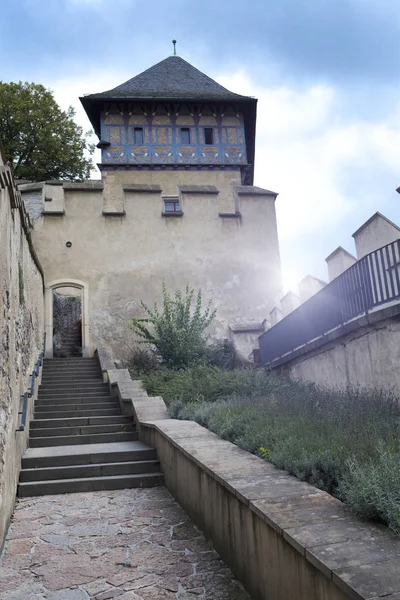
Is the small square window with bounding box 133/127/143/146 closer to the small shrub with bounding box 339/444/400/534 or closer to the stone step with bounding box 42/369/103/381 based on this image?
the stone step with bounding box 42/369/103/381

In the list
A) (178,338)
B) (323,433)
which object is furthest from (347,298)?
(178,338)

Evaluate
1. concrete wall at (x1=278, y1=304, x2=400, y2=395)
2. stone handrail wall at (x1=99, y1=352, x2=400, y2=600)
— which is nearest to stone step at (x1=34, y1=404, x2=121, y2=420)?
concrete wall at (x1=278, y1=304, x2=400, y2=395)

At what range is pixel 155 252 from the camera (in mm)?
16344

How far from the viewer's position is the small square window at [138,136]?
843 inches

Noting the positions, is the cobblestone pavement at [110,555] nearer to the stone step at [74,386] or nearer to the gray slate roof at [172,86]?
the stone step at [74,386]

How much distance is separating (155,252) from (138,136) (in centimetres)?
773

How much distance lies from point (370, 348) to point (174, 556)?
3.90 m

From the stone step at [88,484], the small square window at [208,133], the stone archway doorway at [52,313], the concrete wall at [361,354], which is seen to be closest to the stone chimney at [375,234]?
the concrete wall at [361,354]

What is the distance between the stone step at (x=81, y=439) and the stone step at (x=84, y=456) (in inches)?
26.3

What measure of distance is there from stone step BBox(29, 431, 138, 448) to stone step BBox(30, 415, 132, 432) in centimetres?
56

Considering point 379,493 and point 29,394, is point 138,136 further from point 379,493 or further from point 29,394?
point 379,493

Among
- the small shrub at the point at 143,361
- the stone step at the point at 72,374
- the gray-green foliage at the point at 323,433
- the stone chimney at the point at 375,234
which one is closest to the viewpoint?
the gray-green foliage at the point at 323,433

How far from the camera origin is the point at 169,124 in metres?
21.6

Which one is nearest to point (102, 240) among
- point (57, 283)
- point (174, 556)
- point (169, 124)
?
point (57, 283)
